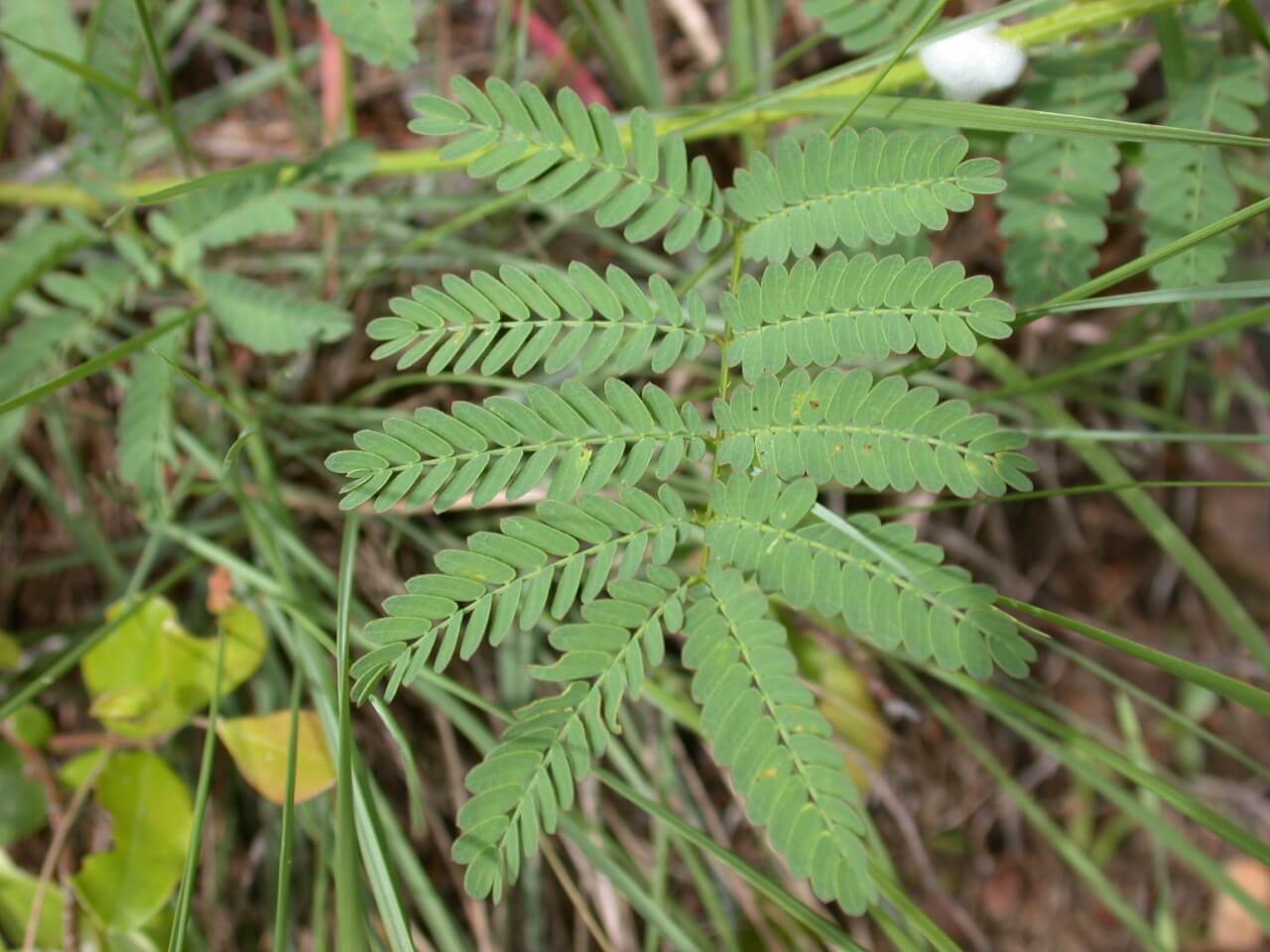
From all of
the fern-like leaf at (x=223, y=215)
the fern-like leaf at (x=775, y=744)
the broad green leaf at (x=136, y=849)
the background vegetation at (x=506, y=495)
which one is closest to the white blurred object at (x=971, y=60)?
the background vegetation at (x=506, y=495)

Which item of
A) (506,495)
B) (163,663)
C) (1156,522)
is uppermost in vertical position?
(506,495)

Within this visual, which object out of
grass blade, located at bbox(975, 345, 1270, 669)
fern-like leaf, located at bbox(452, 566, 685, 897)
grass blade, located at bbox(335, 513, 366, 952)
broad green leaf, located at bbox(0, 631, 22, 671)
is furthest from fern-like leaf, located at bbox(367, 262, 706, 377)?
broad green leaf, located at bbox(0, 631, 22, 671)

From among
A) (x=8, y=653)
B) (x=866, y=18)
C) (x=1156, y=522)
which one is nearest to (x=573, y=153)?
(x=866, y=18)

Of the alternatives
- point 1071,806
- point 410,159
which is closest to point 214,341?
point 410,159

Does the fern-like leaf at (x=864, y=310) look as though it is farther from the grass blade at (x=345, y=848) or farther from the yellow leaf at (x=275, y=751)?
the yellow leaf at (x=275, y=751)

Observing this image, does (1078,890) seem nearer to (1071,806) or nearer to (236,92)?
(1071,806)

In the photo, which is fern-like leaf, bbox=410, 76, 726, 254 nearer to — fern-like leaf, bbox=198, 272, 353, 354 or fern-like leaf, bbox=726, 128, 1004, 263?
fern-like leaf, bbox=726, 128, 1004, 263

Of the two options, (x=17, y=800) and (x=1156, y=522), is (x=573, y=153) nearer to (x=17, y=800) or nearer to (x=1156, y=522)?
(x=1156, y=522)
